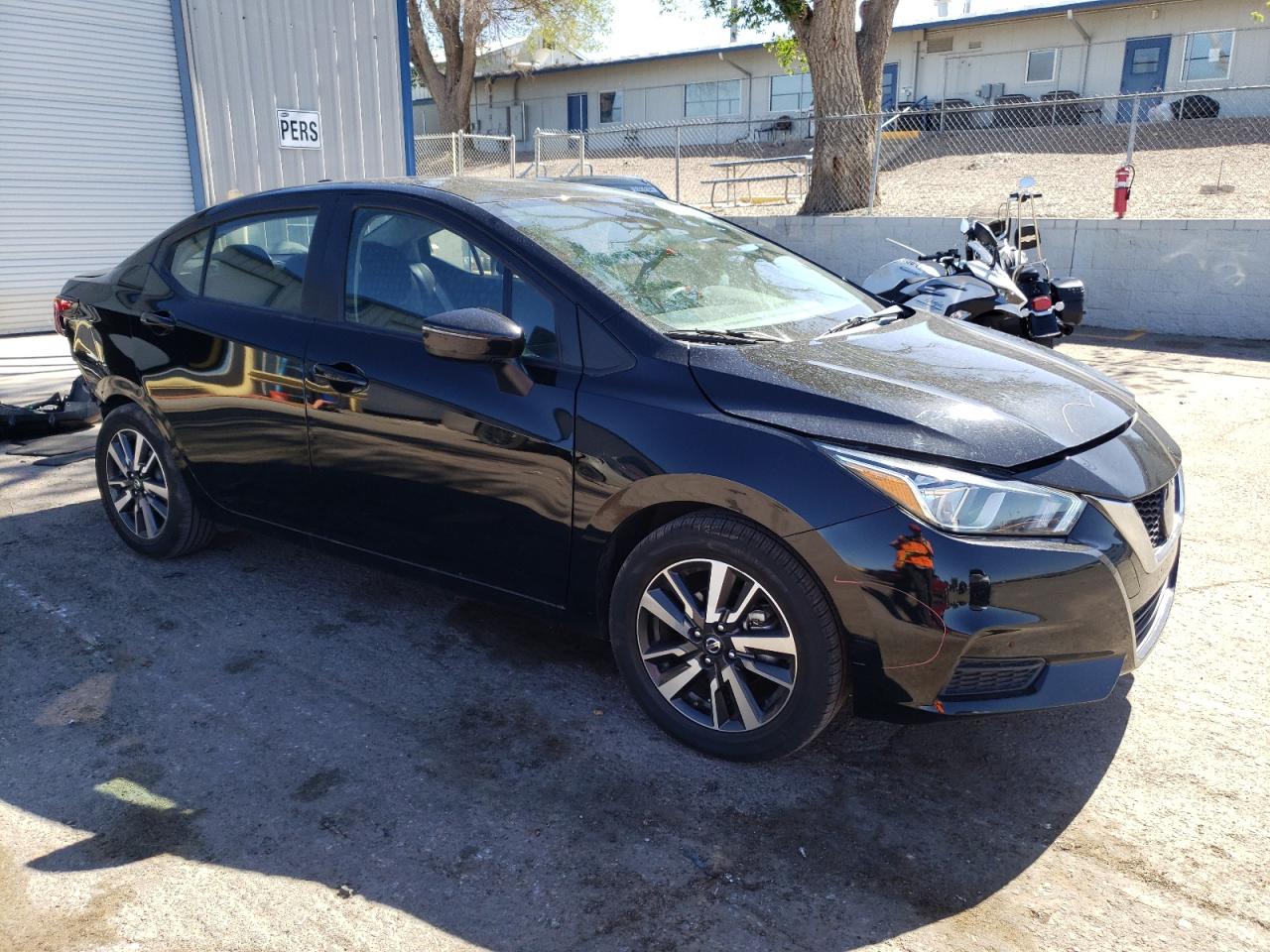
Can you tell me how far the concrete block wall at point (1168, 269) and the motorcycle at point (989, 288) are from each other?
3.17 m

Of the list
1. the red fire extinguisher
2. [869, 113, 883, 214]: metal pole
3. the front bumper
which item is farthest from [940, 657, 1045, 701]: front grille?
[869, 113, 883, 214]: metal pole

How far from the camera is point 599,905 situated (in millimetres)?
2461

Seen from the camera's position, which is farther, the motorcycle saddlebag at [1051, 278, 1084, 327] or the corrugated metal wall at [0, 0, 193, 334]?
the corrugated metal wall at [0, 0, 193, 334]

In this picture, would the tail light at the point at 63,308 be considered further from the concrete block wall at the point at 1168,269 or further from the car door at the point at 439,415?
the concrete block wall at the point at 1168,269

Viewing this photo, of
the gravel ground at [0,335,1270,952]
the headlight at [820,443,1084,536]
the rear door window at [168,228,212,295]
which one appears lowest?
the gravel ground at [0,335,1270,952]

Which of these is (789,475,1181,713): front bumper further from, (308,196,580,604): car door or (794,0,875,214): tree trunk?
(794,0,875,214): tree trunk

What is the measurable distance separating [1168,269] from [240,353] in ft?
35.1

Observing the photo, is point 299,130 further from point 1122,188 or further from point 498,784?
point 498,784

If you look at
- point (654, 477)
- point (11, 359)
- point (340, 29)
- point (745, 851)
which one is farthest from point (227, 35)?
point (745, 851)

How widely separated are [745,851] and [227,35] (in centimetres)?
1268

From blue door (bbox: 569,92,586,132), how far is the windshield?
34.5m

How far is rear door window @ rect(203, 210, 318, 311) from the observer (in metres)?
3.90

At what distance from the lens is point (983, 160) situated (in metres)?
23.9

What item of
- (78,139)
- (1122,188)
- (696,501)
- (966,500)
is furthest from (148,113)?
(966,500)
